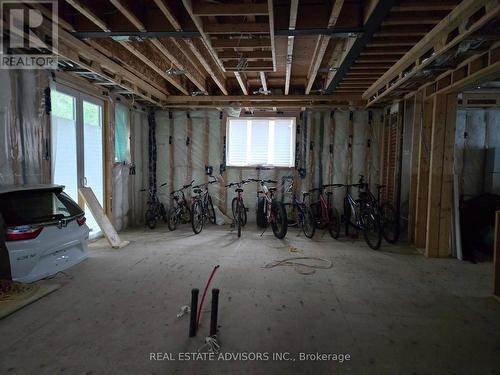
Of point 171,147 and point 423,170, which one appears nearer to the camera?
point 423,170

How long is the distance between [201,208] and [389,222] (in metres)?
3.49

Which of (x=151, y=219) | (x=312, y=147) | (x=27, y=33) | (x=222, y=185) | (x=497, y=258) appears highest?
(x=27, y=33)

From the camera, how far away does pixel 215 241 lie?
16.5 feet

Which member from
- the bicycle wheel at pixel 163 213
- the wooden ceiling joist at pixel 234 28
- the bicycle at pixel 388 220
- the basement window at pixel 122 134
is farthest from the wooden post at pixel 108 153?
the bicycle at pixel 388 220

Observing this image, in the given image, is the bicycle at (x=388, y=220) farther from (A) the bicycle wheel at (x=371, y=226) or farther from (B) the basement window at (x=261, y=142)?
(B) the basement window at (x=261, y=142)

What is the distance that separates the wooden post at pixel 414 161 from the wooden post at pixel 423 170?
0.37ft

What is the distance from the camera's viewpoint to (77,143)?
14.7 ft

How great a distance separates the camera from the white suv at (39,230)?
271cm

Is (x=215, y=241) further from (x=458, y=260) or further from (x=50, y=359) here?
(x=458, y=260)

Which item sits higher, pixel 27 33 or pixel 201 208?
pixel 27 33

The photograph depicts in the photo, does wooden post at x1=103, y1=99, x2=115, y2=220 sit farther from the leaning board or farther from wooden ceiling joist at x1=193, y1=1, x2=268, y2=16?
wooden ceiling joist at x1=193, y1=1, x2=268, y2=16

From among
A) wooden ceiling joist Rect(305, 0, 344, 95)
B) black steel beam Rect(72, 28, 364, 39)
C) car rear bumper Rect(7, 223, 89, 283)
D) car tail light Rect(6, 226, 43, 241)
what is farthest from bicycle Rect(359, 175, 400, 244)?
car tail light Rect(6, 226, 43, 241)

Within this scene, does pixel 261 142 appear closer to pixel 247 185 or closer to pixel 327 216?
pixel 247 185

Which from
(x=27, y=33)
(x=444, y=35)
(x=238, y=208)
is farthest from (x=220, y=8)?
(x=238, y=208)
